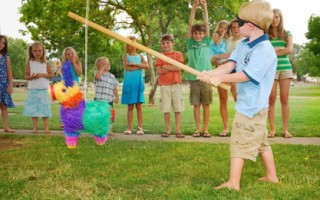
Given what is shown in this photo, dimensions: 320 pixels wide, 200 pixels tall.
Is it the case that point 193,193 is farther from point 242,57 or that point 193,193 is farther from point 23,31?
point 23,31

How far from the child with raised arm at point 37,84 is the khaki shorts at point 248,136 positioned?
169 inches

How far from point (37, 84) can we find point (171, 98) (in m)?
2.27

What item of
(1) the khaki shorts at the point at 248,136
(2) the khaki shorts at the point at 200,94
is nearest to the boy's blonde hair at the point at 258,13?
(1) the khaki shorts at the point at 248,136

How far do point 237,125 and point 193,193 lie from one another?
60 cm

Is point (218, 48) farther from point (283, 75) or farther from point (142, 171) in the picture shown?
point (142, 171)

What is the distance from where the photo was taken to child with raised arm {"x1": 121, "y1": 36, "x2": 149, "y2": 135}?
6422mm

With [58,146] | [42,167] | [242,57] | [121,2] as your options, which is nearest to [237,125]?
[242,57]

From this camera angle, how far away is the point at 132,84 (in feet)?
21.3

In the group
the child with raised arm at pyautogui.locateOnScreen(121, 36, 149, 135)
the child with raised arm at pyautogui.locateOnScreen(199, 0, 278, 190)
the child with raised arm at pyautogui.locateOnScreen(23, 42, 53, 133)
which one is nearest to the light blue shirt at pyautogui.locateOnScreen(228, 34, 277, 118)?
the child with raised arm at pyautogui.locateOnScreen(199, 0, 278, 190)

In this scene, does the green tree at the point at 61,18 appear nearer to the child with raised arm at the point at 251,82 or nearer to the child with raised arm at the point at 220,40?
the child with raised arm at the point at 220,40

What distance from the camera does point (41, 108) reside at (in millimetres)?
6766

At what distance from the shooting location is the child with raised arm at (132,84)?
6.42 meters

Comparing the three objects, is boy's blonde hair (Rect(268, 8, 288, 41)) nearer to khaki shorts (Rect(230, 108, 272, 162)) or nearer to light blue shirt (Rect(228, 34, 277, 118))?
light blue shirt (Rect(228, 34, 277, 118))

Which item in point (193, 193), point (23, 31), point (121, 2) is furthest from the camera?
point (23, 31)
